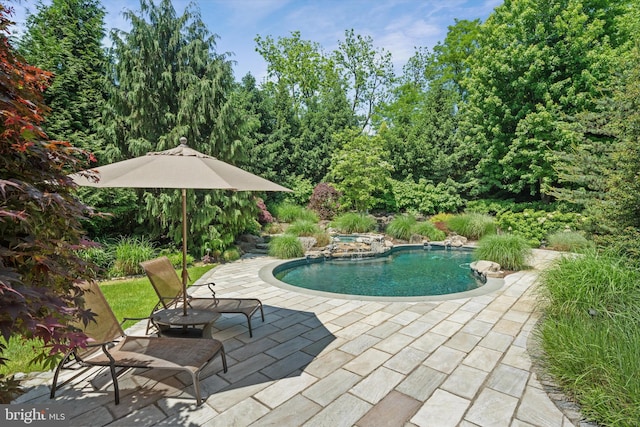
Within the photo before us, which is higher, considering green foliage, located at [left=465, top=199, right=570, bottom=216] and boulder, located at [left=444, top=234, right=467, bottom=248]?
green foliage, located at [left=465, top=199, right=570, bottom=216]

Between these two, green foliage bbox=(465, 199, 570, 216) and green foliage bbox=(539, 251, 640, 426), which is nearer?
green foliage bbox=(539, 251, 640, 426)

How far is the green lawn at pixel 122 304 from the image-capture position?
3157 mm

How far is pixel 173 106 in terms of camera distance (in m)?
8.67

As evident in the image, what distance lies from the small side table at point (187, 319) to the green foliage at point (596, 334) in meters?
3.36

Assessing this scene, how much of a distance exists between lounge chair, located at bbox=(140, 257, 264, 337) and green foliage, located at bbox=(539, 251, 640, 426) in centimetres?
314

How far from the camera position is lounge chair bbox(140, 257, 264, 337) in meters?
3.87

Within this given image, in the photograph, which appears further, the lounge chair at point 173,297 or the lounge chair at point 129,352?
the lounge chair at point 173,297

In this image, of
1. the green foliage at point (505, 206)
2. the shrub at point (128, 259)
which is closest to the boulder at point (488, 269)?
the green foliage at point (505, 206)

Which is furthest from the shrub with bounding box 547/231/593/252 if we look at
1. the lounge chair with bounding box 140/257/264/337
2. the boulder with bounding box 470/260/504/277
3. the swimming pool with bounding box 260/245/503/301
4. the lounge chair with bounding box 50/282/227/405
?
the lounge chair with bounding box 50/282/227/405

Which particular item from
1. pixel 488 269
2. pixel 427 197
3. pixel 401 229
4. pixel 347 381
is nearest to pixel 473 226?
pixel 401 229

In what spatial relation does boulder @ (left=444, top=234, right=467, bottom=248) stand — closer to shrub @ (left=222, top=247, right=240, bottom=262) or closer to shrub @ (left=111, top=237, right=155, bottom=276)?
shrub @ (left=222, top=247, right=240, bottom=262)

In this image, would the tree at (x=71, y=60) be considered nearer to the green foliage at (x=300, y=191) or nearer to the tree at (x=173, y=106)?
the tree at (x=173, y=106)

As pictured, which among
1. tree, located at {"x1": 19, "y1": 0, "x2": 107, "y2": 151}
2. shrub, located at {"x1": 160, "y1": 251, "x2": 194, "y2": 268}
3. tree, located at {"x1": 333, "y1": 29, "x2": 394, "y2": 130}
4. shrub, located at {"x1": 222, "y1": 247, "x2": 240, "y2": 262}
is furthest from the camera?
tree, located at {"x1": 333, "y1": 29, "x2": 394, "y2": 130}

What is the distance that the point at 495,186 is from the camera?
15602mm
